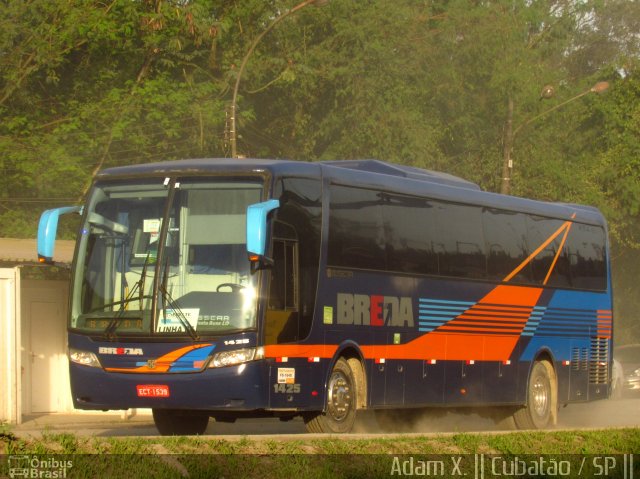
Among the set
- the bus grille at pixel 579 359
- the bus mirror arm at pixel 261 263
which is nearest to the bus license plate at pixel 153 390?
the bus mirror arm at pixel 261 263

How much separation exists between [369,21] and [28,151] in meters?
12.6

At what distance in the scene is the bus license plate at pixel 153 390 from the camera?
1530 cm

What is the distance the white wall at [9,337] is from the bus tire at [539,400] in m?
8.02

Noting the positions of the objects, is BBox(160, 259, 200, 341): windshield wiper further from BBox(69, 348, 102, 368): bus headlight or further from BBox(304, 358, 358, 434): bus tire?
BBox(304, 358, 358, 434): bus tire

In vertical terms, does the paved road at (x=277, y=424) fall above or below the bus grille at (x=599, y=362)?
below

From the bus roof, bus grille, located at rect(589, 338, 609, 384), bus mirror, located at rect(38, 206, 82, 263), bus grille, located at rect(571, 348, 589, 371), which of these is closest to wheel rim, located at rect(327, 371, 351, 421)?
the bus roof

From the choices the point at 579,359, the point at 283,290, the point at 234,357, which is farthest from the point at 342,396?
the point at 579,359

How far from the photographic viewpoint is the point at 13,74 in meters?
36.3

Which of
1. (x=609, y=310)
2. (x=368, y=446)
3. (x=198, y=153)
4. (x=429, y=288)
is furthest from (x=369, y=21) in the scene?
(x=368, y=446)

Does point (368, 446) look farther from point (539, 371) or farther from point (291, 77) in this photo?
point (291, 77)

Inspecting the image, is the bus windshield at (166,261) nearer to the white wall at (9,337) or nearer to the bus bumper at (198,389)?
the bus bumper at (198,389)

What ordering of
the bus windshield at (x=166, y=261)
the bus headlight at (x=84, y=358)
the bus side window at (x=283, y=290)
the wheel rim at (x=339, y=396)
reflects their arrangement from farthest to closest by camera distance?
the wheel rim at (x=339, y=396), the bus headlight at (x=84, y=358), the bus side window at (x=283, y=290), the bus windshield at (x=166, y=261)

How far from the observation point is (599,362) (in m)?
23.8

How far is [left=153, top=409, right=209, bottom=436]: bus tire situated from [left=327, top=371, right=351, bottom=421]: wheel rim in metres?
1.97
